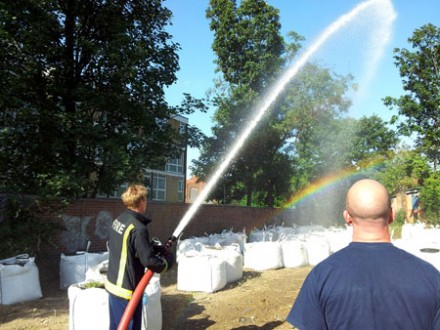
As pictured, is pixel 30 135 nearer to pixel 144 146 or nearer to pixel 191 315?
pixel 144 146

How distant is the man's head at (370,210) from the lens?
69.7 inches

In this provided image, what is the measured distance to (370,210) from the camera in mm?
1764

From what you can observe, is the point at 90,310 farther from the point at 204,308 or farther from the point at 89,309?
the point at 204,308

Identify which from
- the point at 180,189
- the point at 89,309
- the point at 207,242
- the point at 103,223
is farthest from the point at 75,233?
the point at 180,189

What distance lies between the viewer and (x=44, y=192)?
8398 millimetres

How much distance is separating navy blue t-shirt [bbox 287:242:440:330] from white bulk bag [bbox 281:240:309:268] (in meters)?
9.12

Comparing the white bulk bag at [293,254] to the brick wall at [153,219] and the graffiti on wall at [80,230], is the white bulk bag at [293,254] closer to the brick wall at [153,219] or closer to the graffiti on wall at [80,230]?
the brick wall at [153,219]

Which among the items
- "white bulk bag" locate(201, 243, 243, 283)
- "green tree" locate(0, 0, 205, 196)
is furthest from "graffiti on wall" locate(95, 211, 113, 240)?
"white bulk bag" locate(201, 243, 243, 283)

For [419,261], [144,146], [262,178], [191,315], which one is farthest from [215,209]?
[419,261]

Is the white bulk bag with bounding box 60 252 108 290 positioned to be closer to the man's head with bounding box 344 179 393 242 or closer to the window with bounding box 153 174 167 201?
the man's head with bounding box 344 179 393 242

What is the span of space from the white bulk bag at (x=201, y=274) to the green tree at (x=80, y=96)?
10.2ft

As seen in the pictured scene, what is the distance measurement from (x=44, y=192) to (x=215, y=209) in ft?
28.4

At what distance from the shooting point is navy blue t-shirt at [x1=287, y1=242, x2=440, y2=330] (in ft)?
5.27

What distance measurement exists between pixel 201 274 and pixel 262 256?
10.1 feet
